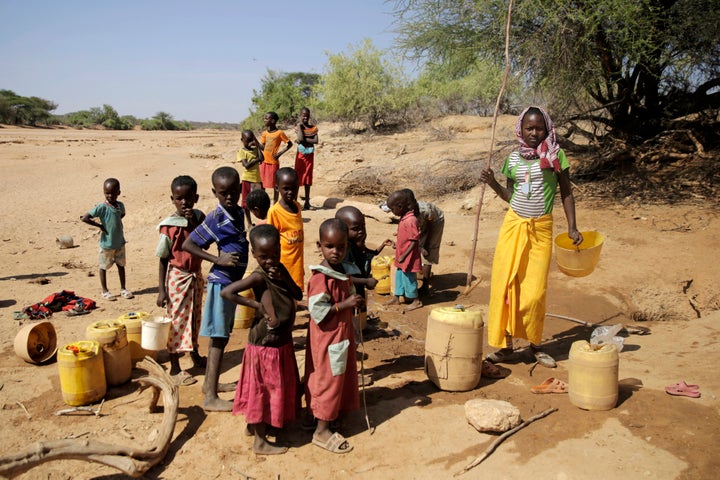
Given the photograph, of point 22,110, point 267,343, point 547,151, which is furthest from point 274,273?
point 22,110

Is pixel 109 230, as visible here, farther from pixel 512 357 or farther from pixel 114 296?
pixel 512 357

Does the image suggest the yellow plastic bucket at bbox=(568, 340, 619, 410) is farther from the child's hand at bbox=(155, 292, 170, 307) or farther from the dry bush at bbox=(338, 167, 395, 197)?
the dry bush at bbox=(338, 167, 395, 197)

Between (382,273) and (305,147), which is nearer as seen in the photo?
(382,273)

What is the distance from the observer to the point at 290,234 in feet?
15.1

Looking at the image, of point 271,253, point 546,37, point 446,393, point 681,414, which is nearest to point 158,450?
point 271,253

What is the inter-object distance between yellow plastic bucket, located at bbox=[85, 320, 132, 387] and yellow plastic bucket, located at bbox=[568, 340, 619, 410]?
304cm

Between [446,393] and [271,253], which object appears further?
[446,393]

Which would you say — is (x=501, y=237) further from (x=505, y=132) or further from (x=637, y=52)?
(x=505, y=132)

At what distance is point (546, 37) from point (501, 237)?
6090 millimetres

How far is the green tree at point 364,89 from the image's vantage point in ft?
68.0

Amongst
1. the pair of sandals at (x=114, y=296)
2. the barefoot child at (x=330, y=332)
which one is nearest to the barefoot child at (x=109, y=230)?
the pair of sandals at (x=114, y=296)

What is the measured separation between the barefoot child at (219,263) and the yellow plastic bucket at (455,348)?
1366 millimetres

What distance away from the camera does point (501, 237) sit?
13.8 ft

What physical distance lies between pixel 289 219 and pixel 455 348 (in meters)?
1.69
